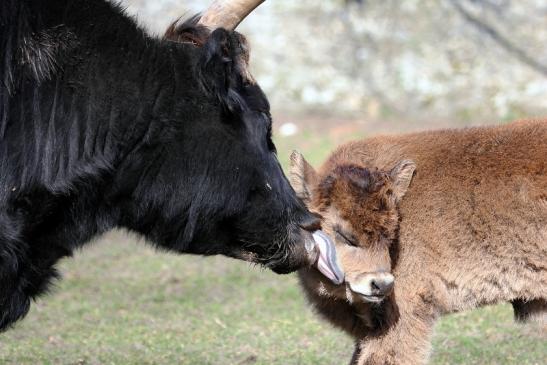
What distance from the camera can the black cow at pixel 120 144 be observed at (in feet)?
13.4

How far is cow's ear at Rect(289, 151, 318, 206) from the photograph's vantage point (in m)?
6.31

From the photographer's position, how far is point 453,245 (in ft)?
19.8

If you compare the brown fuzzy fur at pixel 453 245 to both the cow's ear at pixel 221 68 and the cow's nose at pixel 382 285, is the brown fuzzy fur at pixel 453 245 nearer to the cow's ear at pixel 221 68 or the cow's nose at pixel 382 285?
the cow's nose at pixel 382 285

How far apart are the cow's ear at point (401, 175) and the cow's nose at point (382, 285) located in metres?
0.65

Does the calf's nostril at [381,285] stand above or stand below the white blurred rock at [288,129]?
above

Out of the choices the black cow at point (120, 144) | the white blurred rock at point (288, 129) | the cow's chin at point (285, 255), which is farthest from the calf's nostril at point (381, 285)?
the white blurred rock at point (288, 129)

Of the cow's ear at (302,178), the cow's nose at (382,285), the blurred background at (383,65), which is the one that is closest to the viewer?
the cow's nose at (382,285)

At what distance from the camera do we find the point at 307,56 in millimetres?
19219

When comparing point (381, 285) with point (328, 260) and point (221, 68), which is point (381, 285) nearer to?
point (328, 260)

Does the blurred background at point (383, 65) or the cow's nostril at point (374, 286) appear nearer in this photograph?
the cow's nostril at point (374, 286)

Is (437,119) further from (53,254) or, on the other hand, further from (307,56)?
(53,254)

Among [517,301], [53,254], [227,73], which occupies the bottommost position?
[517,301]

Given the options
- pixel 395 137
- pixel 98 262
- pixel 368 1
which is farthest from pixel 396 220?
pixel 368 1

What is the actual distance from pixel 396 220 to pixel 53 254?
2.50m
